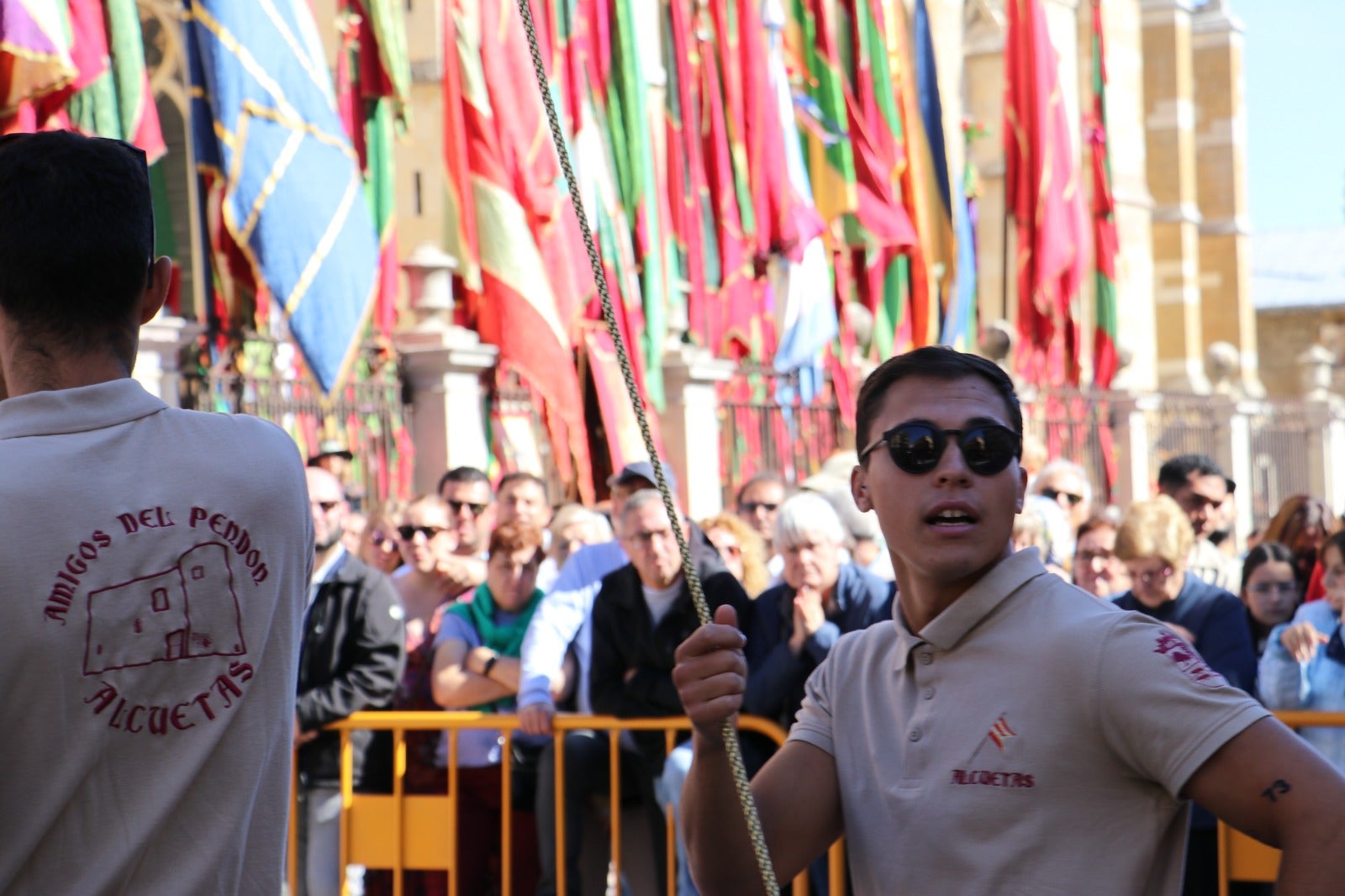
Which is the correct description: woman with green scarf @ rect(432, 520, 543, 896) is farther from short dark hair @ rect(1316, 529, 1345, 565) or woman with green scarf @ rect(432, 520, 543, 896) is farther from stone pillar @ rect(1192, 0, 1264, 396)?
stone pillar @ rect(1192, 0, 1264, 396)

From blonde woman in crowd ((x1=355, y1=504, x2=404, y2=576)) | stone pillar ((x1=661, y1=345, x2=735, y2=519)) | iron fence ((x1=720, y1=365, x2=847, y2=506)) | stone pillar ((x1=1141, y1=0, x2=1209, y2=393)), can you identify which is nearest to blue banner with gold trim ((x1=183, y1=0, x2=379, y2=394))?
blonde woman in crowd ((x1=355, y1=504, x2=404, y2=576))

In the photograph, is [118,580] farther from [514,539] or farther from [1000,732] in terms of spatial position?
[514,539]

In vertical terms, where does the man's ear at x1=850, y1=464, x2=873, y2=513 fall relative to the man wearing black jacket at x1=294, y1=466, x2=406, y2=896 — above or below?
above

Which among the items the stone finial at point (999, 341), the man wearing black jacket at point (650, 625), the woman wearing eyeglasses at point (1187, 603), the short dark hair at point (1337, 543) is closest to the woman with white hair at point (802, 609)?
the man wearing black jacket at point (650, 625)

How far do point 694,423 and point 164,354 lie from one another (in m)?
5.25

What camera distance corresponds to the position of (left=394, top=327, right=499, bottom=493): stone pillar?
11.7 meters

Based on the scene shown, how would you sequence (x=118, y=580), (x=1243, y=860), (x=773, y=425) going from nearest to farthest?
(x=118, y=580), (x=1243, y=860), (x=773, y=425)

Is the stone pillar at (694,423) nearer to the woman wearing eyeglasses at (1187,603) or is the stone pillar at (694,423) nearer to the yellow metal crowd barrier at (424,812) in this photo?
the yellow metal crowd barrier at (424,812)

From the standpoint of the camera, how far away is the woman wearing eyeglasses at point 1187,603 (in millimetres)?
5234

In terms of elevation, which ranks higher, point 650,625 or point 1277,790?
point 1277,790

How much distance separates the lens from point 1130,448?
21.9m

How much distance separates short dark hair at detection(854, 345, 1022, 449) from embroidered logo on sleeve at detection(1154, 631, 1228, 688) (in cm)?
38

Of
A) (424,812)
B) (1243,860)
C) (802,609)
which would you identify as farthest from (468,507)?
(1243,860)

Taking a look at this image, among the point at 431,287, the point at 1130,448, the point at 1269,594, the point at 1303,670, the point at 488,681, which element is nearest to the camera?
the point at 1303,670
